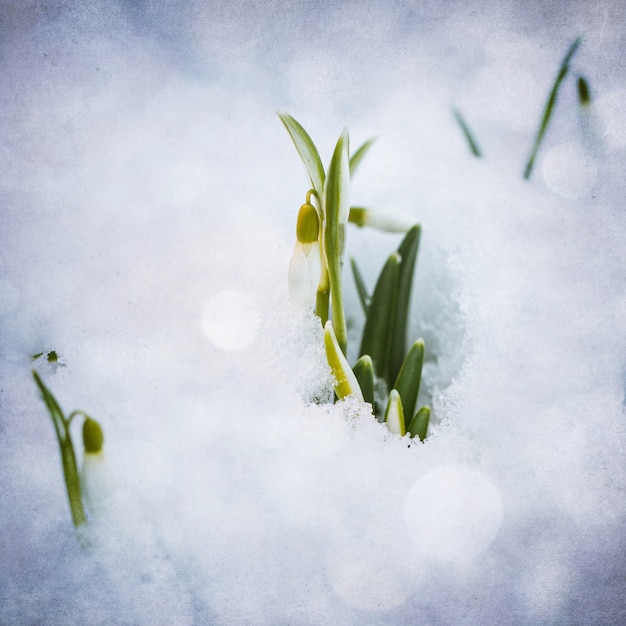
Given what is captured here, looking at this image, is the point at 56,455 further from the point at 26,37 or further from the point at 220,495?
the point at 26,37

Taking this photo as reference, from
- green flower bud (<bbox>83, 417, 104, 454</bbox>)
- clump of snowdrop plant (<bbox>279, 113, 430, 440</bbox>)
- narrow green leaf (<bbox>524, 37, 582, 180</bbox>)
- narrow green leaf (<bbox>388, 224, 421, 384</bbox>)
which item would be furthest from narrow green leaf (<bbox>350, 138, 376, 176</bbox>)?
green flower bud (<bbox>83, 417, 104, 454</bbox>)

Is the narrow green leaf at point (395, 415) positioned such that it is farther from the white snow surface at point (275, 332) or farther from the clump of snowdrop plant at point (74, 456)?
the clump of snowdrop plant at point (74, 456)

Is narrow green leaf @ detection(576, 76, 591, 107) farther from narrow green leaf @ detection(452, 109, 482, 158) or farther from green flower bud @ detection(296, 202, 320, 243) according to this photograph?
green flower bud @ detection(296, 202, 320, 243)

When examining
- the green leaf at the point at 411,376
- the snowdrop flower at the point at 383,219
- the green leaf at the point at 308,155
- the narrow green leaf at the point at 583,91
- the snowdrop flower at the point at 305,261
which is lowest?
the green leaf at the point at 411,376

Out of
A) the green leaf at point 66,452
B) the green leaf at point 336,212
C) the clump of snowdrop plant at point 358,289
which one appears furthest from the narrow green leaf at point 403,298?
the green leaf at point 66,452

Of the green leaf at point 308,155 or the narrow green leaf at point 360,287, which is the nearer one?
the green leaf at point 308,155

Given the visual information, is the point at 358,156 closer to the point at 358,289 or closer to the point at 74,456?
the point at 358,289

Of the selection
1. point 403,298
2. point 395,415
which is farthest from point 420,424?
point 403,298

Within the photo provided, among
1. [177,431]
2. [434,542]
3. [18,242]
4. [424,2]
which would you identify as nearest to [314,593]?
[434,542]

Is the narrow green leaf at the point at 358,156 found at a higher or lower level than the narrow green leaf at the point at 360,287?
higher
